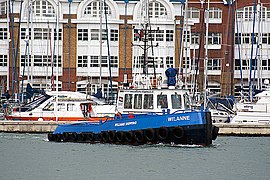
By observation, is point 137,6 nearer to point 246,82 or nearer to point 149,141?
point 246,82

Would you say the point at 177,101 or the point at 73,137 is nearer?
the point at 177,101

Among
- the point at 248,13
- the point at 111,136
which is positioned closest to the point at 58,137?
the point at 111,136

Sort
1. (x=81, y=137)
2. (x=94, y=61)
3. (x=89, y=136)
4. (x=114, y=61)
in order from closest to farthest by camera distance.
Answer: (x=89, y=136) < (x=81, y=137) < (x=94, y=61) < (x=114, y=61)

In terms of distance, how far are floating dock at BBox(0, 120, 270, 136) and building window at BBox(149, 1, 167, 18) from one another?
31380 mm

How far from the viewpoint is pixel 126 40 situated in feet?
319

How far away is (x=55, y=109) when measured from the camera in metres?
69.8

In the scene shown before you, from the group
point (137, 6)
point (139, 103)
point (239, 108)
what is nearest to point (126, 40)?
point (137, 6)

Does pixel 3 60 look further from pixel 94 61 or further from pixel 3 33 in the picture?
pixel 94 61

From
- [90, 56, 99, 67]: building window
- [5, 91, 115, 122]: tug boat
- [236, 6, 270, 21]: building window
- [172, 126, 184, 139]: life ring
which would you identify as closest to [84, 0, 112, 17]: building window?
[90, 56, 99, 67]: building window

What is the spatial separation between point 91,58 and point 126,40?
4104 mm

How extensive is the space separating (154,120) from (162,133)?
823 mm

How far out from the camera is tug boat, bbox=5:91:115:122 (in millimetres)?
69812

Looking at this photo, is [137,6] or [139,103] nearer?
[139,103]

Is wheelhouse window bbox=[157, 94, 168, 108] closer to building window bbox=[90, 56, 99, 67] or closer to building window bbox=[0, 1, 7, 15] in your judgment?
building window bbox=[90, 56, 99, 67]
